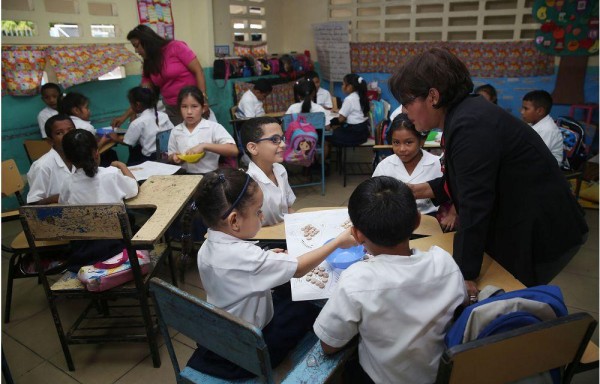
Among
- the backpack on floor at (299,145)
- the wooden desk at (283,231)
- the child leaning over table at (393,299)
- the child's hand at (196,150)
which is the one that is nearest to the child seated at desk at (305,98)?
the backpack on floor at (299,145)

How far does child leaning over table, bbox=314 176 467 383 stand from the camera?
993 millimetres

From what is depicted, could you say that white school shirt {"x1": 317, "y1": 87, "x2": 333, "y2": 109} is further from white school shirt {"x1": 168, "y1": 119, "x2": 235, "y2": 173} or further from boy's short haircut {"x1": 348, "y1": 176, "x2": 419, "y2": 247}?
boy's short haircut {"x1": 348, "y1": 176, "x2": 419, "y2": 247}

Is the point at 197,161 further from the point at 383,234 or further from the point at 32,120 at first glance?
the point at 32,120

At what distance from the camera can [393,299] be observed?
0.99 metres

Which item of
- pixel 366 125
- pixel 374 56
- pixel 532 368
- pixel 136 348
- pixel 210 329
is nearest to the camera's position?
pixel 532 368

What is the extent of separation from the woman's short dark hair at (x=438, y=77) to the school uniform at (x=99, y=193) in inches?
58.8

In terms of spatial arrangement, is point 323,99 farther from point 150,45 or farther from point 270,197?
point 270,197

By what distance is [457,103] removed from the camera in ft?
4.32

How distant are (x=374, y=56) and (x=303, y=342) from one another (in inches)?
226

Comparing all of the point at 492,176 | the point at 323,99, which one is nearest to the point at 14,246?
the point at 492,176

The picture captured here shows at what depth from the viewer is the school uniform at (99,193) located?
1993mm

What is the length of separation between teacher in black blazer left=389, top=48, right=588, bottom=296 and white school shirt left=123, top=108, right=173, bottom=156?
2509mm

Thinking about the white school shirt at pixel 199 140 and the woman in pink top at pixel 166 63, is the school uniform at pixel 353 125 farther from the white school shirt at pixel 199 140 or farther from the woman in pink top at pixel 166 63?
the white school shirt at pixel 199 140

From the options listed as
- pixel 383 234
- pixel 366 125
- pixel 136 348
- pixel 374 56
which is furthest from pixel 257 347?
pixel 374 56
